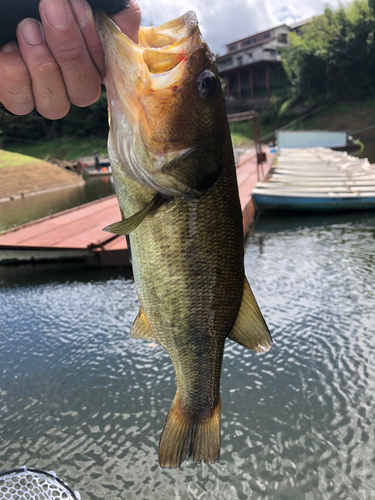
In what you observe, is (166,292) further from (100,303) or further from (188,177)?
(100,303)

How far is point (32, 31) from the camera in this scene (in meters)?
1.36

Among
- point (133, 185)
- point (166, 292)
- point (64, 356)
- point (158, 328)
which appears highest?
point (133, 185)

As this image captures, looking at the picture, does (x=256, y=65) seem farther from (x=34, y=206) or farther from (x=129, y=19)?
(x=129, y=19)

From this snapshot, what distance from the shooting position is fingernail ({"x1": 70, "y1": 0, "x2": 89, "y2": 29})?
4.36 feet

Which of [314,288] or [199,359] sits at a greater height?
[199,359]

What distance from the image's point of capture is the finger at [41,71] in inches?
53.6

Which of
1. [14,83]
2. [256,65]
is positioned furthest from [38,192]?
[256,65]

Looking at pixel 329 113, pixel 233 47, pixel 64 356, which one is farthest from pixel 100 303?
pixel 233 47

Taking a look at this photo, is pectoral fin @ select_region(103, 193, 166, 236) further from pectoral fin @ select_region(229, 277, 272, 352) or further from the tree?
the tree

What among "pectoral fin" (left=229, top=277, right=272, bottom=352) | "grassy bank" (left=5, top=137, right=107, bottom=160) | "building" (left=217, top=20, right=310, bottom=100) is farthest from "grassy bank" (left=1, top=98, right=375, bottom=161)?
"pectoral fin" (left=229, top=277, right=272, bottom=352)

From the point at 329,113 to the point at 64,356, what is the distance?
45.8m

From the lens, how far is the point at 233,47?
64188 millimetres

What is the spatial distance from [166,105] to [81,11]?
437mm

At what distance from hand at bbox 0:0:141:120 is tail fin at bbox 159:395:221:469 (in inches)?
63.8
